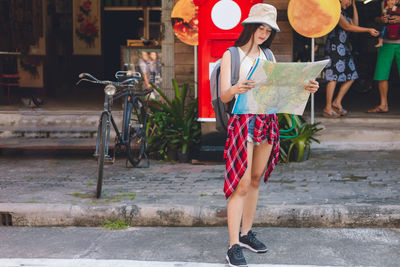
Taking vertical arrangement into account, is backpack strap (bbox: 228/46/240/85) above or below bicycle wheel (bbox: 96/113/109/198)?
above

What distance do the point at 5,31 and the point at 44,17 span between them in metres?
0.97

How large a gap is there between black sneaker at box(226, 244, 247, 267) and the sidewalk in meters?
0.98

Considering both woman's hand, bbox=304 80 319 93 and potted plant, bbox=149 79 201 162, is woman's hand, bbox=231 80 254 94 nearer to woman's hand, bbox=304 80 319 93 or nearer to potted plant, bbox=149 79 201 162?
woman's hand, bbox=304 80 319 93

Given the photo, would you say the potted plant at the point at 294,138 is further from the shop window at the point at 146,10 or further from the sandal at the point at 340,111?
the shop window at the point at 146,10

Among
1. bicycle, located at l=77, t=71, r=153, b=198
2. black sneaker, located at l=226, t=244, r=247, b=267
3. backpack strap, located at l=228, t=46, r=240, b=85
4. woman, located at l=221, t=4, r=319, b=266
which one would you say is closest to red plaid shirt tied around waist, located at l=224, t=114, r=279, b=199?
woman, located at l=221, t=4, r=319, b=266

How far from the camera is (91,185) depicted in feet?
19.7

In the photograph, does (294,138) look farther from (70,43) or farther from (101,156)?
(70,43)

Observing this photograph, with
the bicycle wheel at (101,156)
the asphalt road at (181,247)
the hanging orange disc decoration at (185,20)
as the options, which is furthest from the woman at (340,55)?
the bicycle wheel at (101,156)

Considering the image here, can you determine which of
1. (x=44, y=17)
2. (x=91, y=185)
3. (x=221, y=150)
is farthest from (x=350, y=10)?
(x=44, y=17)

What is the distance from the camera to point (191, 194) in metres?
5.49

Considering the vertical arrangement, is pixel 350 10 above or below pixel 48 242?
above

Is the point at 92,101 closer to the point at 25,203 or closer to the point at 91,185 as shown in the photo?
the point at 91,185

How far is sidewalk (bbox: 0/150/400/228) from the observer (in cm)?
490

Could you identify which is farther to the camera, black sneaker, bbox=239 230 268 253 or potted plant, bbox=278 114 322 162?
potted plant, bbox=278 114 322 162
